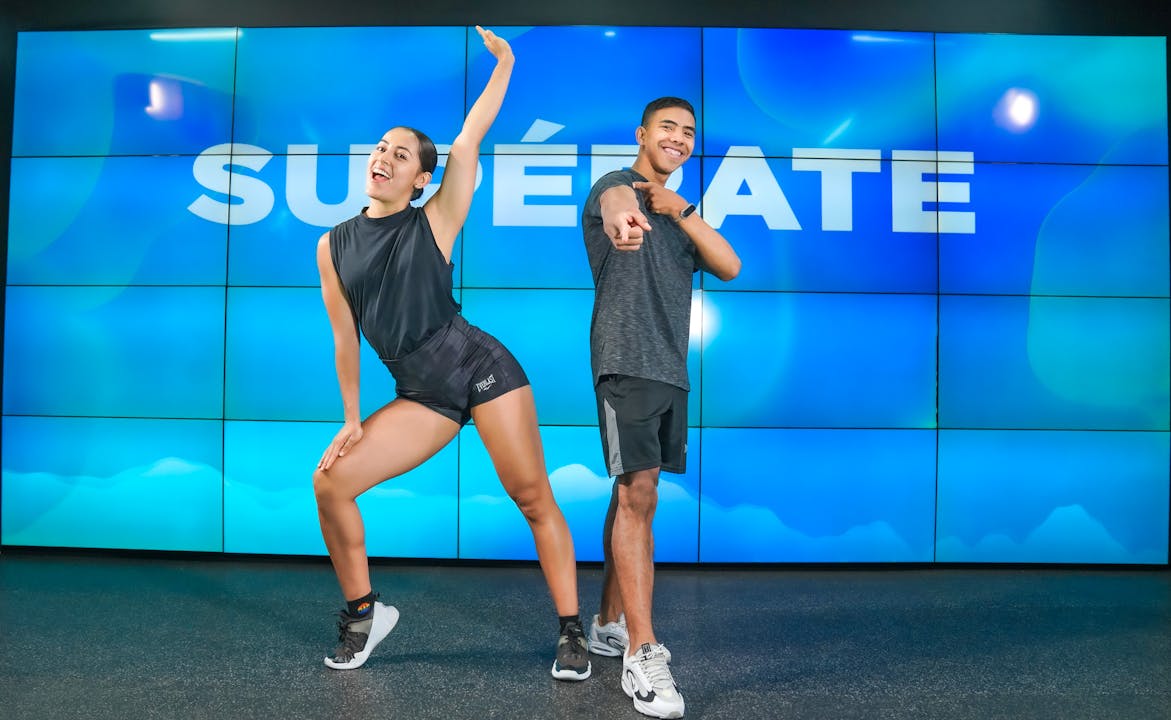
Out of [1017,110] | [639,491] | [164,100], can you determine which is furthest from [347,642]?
[1017,110]

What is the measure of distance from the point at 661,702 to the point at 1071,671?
4.08 feet

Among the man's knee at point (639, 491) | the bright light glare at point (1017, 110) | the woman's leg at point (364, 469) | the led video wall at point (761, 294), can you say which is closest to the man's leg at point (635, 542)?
the man's knee at point (639, 491)

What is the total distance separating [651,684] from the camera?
1831 mm

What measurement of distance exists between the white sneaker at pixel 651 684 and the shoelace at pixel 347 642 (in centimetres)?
76

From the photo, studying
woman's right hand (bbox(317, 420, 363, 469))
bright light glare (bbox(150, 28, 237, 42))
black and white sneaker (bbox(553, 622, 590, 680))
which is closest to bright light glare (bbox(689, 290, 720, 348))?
black and white sneaker (bbox(553, 622, 590, 680))

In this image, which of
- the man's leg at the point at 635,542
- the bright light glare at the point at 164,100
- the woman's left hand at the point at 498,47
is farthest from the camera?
the bright light glare at the point at 164,100

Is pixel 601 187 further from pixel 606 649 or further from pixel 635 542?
pixel 606 649

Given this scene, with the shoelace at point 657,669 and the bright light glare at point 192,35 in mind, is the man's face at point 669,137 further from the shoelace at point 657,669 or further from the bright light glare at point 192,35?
the bright light glare at point 192,35

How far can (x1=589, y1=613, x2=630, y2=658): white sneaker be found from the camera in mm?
2238

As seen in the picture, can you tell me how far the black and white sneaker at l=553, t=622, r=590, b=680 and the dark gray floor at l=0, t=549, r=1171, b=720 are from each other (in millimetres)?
36

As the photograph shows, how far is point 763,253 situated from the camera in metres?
3.53

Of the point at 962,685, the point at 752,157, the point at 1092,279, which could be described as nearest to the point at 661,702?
the point at 962,685

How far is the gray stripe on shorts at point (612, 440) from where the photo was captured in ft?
6.65

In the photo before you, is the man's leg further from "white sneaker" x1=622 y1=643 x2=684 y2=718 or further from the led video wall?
the led video wall
